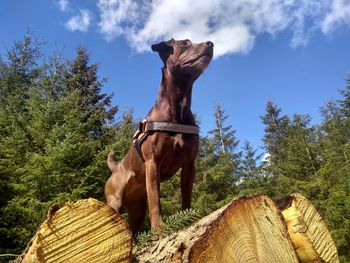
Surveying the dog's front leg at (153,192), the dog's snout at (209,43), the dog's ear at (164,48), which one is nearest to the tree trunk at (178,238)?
the dog's front leg at (153,192)

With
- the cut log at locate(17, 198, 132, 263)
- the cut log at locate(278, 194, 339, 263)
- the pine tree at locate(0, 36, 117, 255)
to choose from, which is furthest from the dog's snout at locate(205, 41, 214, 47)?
the pine tree at locate(0, 36, 117, 255)

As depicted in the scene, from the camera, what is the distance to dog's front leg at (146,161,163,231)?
10.4 feet

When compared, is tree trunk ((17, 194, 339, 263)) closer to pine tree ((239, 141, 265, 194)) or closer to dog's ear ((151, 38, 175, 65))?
dog's ear ((151, 38, 175, 65))

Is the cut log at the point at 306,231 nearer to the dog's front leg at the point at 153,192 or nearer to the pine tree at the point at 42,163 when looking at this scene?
the dog's front leg at the point at 153,192

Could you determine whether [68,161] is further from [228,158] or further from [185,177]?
[228,158]

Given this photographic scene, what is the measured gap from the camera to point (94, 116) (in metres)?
11.1

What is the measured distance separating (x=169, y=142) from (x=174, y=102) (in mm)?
462

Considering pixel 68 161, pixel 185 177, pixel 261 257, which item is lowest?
pixel 261 257

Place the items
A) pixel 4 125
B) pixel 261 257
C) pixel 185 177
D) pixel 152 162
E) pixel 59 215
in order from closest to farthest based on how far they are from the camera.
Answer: pixel 59 215
pixel 261 257
pixel 152 162
pixel 185 177
pixel 4 125

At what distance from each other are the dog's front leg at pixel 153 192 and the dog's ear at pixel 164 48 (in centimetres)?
122

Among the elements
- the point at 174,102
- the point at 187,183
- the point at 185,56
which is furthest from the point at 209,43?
the point at 187,183

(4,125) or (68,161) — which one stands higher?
(4,125)

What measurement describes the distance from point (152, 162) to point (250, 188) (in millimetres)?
13655

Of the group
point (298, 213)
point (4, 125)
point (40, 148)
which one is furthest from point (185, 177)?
point (4, 125)
